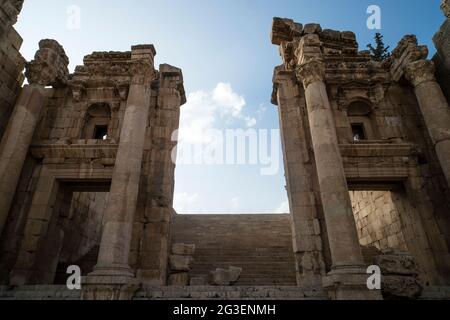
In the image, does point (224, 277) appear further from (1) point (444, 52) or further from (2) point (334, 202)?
(1) point (444, 52)

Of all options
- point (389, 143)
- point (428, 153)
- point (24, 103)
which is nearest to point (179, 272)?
point (24, 103)

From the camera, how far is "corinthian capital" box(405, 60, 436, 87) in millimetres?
10348

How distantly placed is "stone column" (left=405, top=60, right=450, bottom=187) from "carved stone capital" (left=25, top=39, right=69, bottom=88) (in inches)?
534

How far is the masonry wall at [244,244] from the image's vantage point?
9.66 metres

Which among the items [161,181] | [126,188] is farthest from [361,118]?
[126,188]

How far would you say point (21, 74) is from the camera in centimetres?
1134

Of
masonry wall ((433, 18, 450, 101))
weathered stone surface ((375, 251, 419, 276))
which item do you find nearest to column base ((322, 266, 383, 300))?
weathered stone surface ((375, 251, 419, 276))

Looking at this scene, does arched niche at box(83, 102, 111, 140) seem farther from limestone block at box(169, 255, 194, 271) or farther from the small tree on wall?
the small tree on wall

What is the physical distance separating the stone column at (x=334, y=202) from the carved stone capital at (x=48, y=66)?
937 cm

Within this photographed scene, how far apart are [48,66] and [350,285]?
1220cm

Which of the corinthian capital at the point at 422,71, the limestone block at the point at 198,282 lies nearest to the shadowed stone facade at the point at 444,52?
the corinthian capital at the point at 422,71

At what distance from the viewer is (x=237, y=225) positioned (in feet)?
45.0

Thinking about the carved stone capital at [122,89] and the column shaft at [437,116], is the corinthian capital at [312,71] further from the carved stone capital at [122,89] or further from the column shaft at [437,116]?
the carved stone capital at [122,89]
